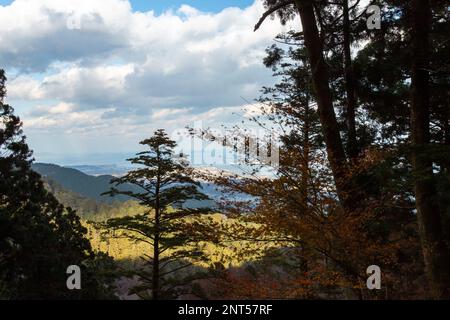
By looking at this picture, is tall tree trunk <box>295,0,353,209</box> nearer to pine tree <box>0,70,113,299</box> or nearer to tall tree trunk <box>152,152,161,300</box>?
tall tree trunk <box>152,152,161,300</box>

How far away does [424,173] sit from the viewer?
7398 millimetres

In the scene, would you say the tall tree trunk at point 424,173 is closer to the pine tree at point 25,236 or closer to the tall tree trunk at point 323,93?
the tall tree trunk at point 323,93

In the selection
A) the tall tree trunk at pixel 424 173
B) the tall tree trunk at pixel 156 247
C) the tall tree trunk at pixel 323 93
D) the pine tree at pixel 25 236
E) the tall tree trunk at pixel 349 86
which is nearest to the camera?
the tall tree trunk at pixel 323 93

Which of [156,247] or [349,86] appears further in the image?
[156,247]

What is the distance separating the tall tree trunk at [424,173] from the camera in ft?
24.2

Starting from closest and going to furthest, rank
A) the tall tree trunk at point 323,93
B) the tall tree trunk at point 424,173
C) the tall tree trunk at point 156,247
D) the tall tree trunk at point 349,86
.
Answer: the tall tree trunk at point 323,93, the tall tree trunk at point 424,173, the tall tree trunk at point 349,86, the tall tree trunk at point 156,247

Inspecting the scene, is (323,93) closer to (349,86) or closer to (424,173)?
(424,173)

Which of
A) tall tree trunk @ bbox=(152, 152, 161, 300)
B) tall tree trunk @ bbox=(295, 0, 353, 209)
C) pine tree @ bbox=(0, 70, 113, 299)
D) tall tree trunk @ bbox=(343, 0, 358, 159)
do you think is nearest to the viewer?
tall tree trunk @ bbox=(295, 0, 353, 209)

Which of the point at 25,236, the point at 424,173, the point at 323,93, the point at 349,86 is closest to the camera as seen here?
the point at 323,93

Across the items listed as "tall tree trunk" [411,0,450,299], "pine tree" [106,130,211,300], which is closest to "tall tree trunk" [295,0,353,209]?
"tall tree trunk" [411,0,450,299]

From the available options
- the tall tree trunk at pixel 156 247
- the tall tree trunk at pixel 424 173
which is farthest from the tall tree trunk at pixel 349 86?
the tall tree trunk at pixel 156 247

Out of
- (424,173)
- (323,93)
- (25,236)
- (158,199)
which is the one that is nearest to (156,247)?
(158,199)

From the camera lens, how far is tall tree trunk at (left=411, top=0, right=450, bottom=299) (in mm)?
7383
